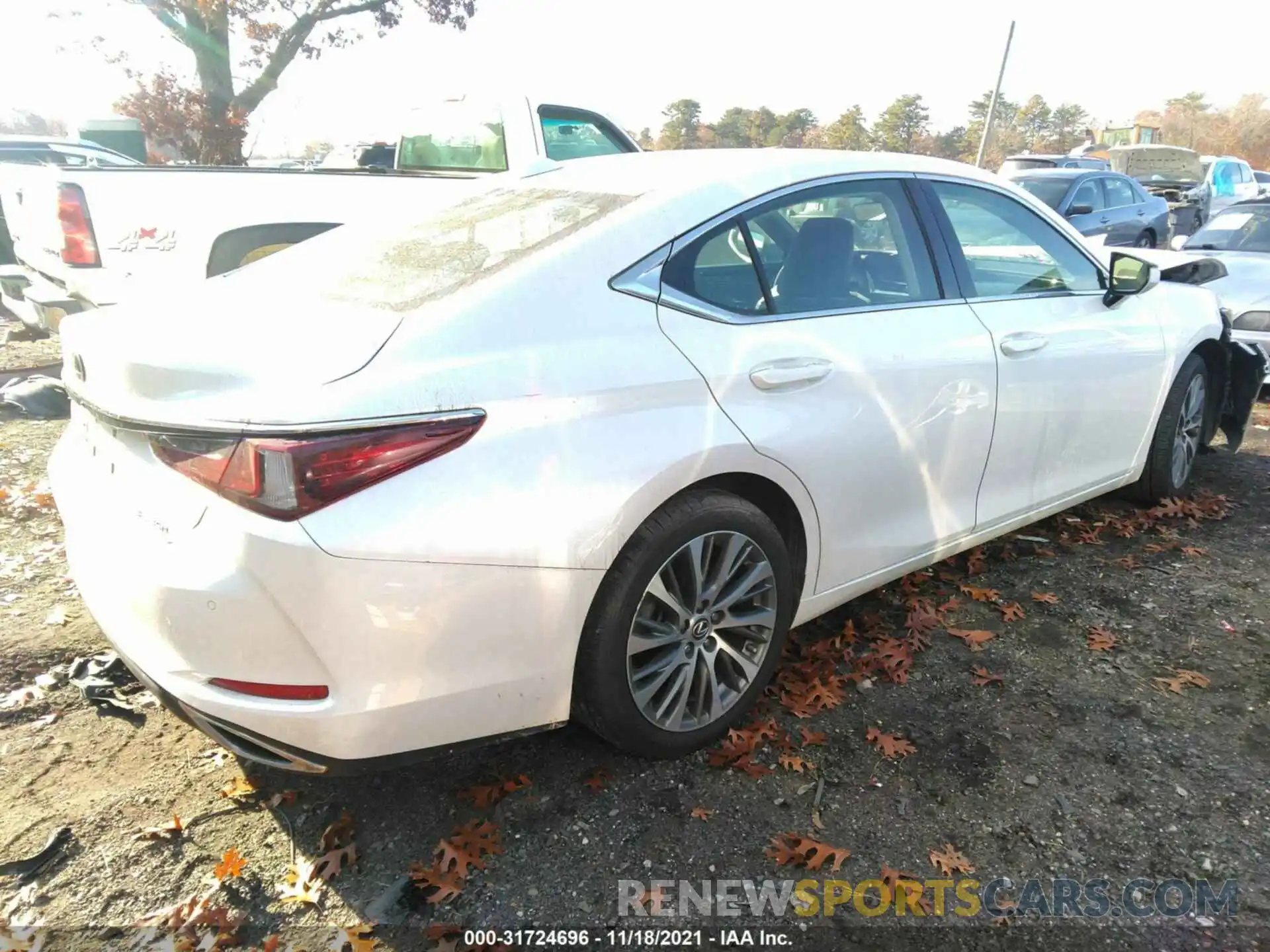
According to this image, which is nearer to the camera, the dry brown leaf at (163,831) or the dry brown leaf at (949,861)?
the dry brown leaf at (949,861)

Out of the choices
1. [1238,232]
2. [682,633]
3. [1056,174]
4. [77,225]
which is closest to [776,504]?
[682,633]

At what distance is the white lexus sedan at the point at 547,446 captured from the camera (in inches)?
73.9

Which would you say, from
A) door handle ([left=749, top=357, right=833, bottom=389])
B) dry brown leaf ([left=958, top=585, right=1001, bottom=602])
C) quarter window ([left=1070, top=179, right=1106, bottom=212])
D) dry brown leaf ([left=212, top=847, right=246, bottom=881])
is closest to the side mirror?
dry brown leaf ([left=958, top=585, right=1001, bottom=602])

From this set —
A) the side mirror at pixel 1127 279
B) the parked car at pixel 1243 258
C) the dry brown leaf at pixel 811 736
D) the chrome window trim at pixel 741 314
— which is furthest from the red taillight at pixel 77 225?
the parked car at pixel 1243 258

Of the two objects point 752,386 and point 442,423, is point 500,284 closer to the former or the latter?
point 442,423

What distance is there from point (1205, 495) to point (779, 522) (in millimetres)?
3408

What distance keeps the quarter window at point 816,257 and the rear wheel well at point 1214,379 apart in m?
2.32

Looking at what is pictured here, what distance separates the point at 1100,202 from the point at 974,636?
11234 mm

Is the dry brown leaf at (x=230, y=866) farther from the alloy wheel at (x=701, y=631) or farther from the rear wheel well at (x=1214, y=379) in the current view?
the rear wheel well at (x=1214, y=379)

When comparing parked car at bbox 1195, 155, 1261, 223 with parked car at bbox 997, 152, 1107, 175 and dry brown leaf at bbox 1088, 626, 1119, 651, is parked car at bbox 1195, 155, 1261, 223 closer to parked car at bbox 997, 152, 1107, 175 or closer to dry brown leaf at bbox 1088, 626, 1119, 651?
parked car at bbox 997, 152, 1107, 175

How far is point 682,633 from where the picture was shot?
2473 mm

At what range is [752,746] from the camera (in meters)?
2.68

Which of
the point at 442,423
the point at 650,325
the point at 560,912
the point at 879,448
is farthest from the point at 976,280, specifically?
the point at 560,912

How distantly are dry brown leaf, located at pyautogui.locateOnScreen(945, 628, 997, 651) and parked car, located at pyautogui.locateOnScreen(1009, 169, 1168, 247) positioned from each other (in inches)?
377
